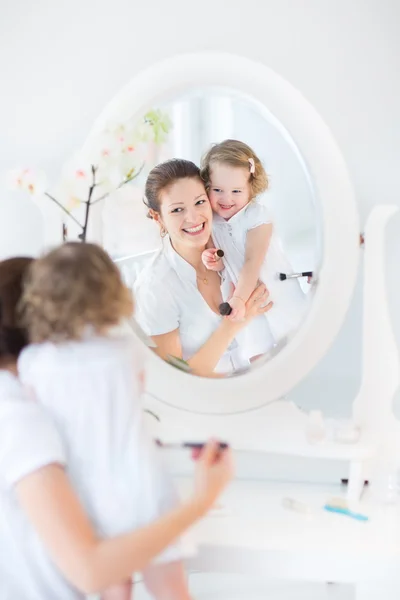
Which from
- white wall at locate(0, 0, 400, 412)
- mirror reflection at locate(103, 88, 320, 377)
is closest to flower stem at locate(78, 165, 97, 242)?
mirror reflection at locate(103, 88, 320, 377)

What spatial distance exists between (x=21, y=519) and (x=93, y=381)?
22 cm

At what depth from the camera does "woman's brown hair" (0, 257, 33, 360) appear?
3.13ft

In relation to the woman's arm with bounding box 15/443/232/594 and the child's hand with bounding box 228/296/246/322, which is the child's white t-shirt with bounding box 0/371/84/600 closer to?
the woman's arm with bounding box 15/443/232/594

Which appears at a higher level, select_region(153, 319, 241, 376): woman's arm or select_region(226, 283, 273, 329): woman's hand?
select_region(226, 283, 273, 329): woman's hand

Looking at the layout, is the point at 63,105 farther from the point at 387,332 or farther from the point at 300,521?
the point at 300,521

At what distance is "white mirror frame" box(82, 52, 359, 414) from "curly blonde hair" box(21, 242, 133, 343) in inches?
19.5

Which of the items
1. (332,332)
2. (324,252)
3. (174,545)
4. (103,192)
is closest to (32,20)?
(103,192)

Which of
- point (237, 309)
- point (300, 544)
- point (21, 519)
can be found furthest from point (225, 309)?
point (21, 519)

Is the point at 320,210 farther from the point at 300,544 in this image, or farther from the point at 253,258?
the point at 300,544

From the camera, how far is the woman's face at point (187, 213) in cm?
136

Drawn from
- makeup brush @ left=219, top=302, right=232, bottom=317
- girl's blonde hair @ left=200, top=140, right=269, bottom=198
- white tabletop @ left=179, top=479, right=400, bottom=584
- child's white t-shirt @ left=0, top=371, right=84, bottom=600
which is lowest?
white tabletop @ left=179, top=479, right=400, bottom=584

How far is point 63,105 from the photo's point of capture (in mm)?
1520

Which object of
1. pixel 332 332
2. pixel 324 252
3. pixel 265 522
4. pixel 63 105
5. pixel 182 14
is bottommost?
pixel 265 522

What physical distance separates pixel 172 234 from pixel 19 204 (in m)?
0.38
